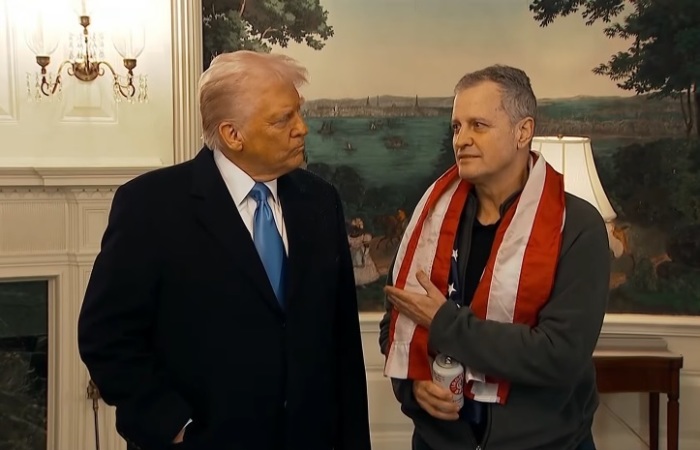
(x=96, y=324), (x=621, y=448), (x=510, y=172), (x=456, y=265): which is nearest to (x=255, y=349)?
(x=96, y=324)

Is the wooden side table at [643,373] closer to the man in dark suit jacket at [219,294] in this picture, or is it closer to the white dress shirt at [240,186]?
the man in dark suit jacket at [219,294]

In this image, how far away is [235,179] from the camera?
1507mm

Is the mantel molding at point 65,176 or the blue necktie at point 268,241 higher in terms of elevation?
the mantel molding at point 65,176

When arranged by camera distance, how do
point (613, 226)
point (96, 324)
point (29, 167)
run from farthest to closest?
point (613, 226), point (29, 167), point (96, 324)

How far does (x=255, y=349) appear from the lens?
1.45m

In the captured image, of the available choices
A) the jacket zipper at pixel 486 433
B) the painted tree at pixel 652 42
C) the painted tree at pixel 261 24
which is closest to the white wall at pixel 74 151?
the painted tree at pixel 261 24

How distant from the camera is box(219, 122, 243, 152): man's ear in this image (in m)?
1.47

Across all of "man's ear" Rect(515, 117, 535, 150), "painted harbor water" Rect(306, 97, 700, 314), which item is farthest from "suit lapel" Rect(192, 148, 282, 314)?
"painted harbor water" Rect(306, 97, 700, 314)

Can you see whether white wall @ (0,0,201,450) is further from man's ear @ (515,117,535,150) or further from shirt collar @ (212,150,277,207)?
man's ear @ (515,117,535,150)

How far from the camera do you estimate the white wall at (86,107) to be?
2.94 meters

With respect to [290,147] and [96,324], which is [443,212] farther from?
[96,324]

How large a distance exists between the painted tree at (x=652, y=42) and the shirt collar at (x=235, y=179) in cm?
207

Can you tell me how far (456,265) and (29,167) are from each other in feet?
6.34

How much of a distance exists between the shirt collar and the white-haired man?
1.25ft
